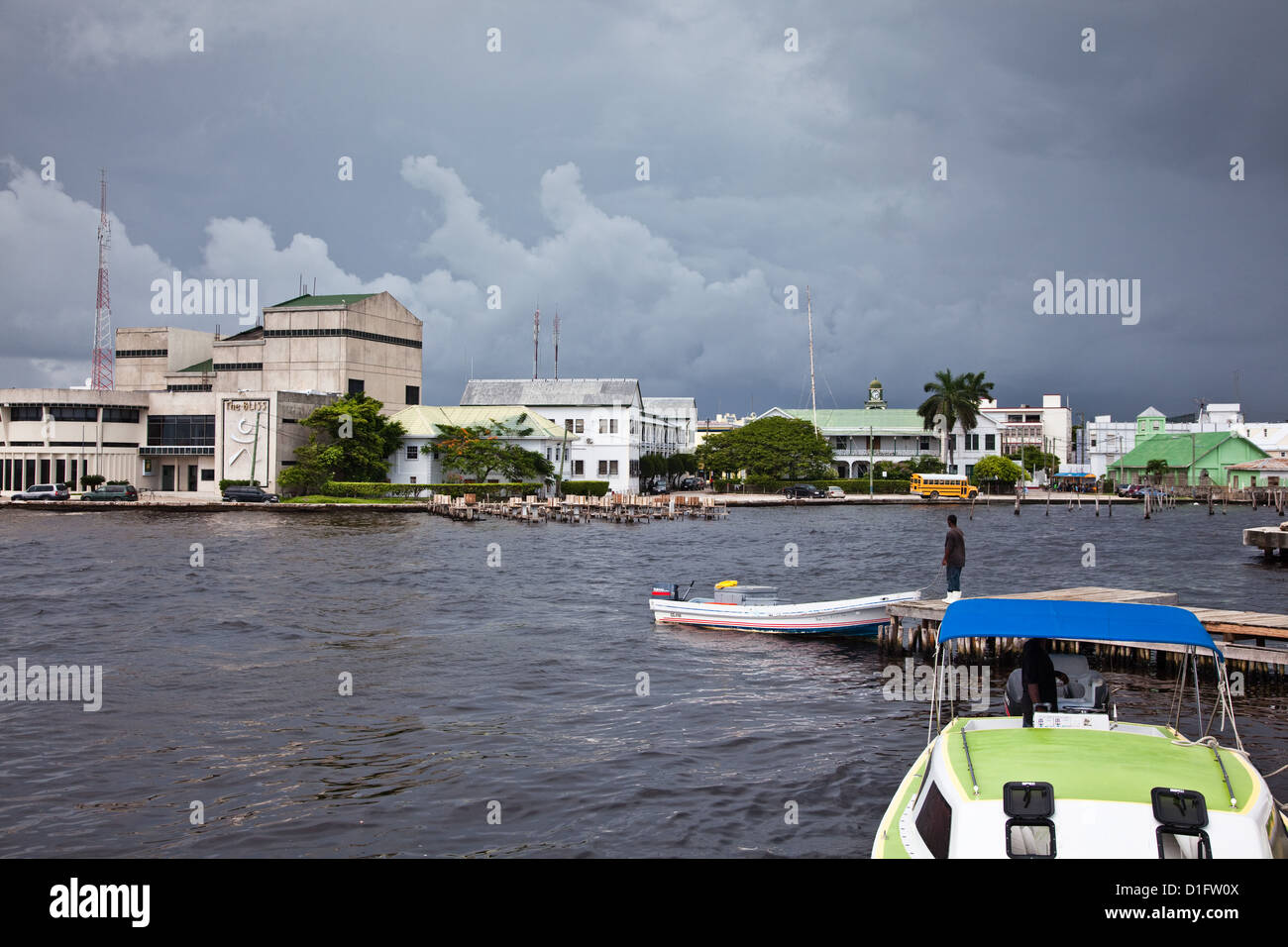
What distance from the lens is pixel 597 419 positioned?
10450 centimetres

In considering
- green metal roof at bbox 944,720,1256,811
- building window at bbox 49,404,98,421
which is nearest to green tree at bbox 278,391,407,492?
building window at bbox 49,404,98,421

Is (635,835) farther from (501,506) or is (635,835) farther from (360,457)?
(360,457)

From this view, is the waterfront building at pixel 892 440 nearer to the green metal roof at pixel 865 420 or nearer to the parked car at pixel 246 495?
the green metal roof at pixel 865 420

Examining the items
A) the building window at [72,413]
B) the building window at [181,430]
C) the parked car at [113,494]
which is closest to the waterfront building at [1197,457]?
the building window at [181,430]

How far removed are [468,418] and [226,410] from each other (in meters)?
23.2

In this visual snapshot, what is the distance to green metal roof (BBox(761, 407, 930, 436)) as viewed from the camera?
125 meters

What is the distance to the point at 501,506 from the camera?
272 ft

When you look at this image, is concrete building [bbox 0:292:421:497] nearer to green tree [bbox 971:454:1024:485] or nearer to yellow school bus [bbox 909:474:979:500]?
yellow school bus [bbox 909:474:979:500]

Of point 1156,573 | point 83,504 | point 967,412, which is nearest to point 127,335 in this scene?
point 83,504

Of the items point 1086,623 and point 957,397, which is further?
point 957,397

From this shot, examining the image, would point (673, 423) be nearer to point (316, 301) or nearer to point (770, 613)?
point (316, 301)

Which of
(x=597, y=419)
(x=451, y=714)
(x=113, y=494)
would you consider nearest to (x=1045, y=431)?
(x=597, y=419)

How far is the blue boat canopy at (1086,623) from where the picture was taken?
1146 centimetres

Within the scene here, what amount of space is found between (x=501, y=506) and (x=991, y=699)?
64199mm
